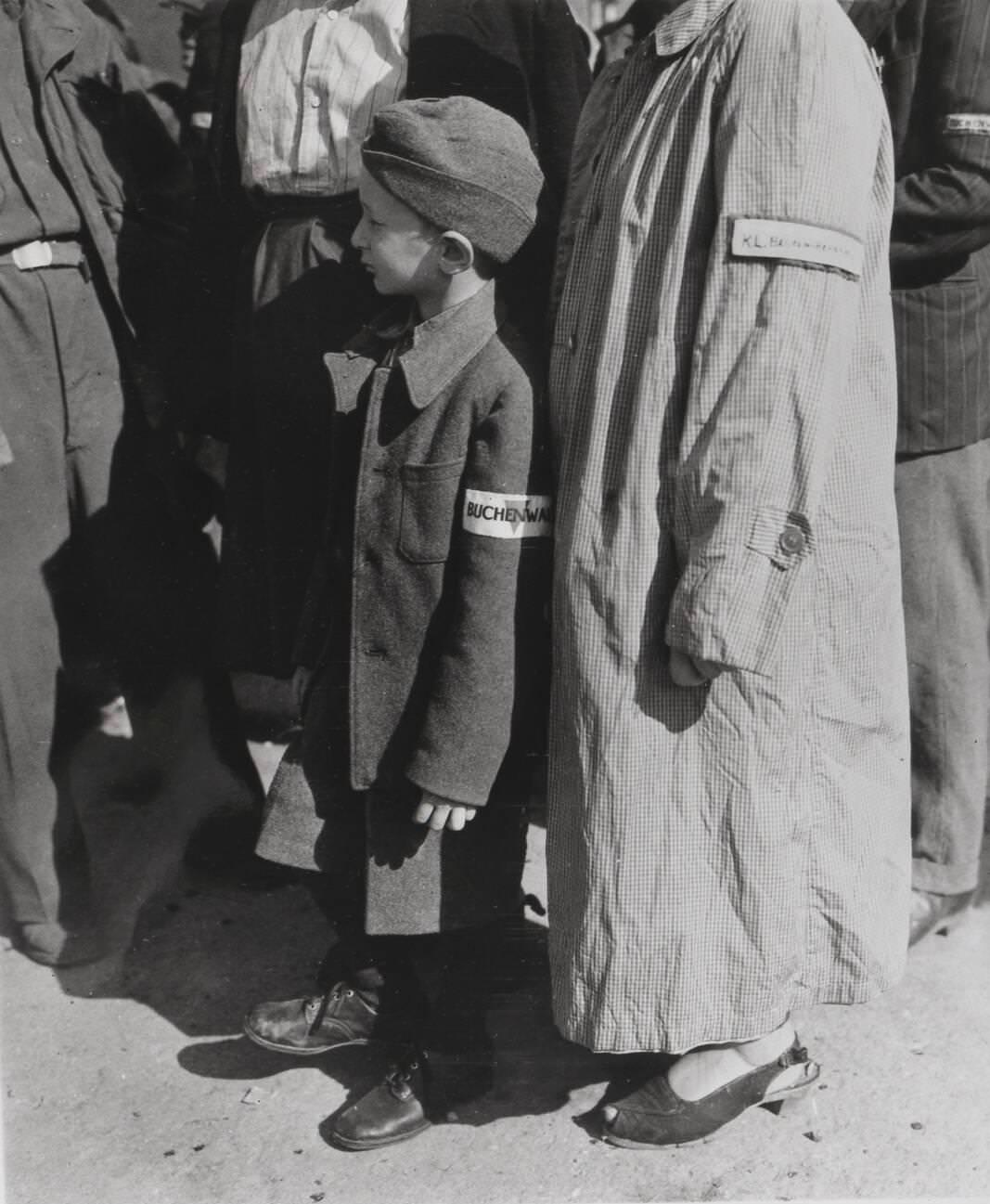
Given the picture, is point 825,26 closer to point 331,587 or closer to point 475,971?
point 331,587

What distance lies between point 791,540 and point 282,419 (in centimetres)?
122

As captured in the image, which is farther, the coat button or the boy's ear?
the boy's ear

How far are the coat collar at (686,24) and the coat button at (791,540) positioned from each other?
746 millimetres

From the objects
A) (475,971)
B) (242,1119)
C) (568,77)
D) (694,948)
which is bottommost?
(242,1119)

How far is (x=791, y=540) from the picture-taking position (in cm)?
189

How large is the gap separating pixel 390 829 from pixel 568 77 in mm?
1497

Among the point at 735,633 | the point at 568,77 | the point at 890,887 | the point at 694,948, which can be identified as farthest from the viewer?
the point at 568,77

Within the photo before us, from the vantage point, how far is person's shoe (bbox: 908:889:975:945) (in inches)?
117

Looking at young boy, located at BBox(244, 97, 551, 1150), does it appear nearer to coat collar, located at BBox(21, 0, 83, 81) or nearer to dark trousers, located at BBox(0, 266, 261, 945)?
dark trousers, located at BBox(0, 266, 261, 945)

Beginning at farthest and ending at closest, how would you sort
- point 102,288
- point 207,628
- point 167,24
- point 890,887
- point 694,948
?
point 167,24, point 207,628, point 102,288, point 890,887, point 694,948

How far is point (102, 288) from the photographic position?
297 cm

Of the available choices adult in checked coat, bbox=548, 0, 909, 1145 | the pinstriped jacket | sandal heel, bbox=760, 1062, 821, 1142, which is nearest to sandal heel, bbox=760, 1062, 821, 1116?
sandal heel, bbox=760, 1062, 821, 1142

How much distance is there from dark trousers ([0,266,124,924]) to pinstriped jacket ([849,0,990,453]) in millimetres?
1679

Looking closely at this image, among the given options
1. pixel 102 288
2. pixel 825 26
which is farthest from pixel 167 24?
pixel 825 26
